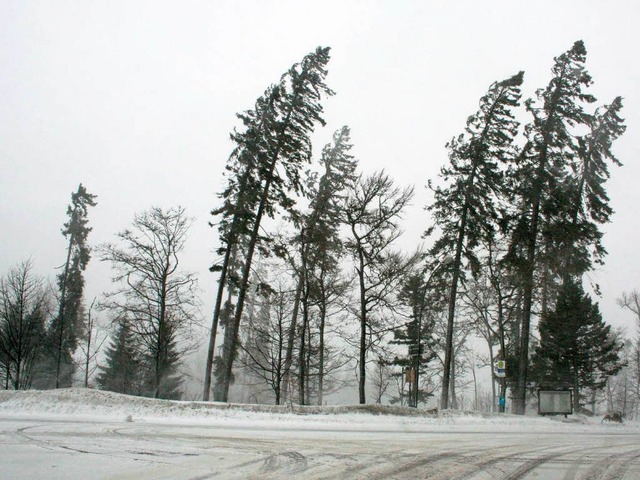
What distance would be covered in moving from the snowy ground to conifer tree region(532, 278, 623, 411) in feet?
58.3

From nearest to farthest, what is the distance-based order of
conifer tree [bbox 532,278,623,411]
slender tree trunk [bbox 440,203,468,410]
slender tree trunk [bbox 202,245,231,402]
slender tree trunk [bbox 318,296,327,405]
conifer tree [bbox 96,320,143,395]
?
slender tree trunk [bbox 202,245,231,402], slender tree trunk [bbox 440,203,468,410], slender tree trunk [bbox 318,296,327,405], conifer tree [bbox 532,278,623,411], conifer tree [bbox 96,320,143,395]

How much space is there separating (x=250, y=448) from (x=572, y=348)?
98.6 ft

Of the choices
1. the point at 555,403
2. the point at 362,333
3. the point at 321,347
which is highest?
the point at 362,333

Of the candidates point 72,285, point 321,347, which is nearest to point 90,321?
point 72,285

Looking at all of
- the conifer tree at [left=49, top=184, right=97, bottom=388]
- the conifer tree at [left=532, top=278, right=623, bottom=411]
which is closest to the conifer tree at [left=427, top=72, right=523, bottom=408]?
the conifer tree at [left=532, top=278, right=623, bottom=411]

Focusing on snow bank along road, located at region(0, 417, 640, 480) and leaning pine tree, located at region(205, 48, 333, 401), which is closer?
snow bank along road, located at region(0, 417, 640, 480)

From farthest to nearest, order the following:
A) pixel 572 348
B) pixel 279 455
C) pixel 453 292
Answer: pixel 572 348 < pixel 453 292 < pixel 279 455

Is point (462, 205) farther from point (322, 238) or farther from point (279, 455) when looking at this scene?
point (279, 455)

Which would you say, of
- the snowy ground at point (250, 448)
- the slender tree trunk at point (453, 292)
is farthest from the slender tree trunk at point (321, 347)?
the snowy ground at point (250, 448)

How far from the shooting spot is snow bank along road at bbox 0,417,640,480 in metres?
7.40

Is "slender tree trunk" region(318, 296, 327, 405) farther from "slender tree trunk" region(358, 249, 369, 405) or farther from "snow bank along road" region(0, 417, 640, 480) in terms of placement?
"snow bank along road" region(0, 417, 640, 480)

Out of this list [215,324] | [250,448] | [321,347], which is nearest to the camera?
[250,448]

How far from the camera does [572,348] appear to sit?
32969mm

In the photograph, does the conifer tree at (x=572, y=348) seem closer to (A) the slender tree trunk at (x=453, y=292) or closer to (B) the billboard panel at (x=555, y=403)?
(B) the billboard panel at (x=555, y=403)
